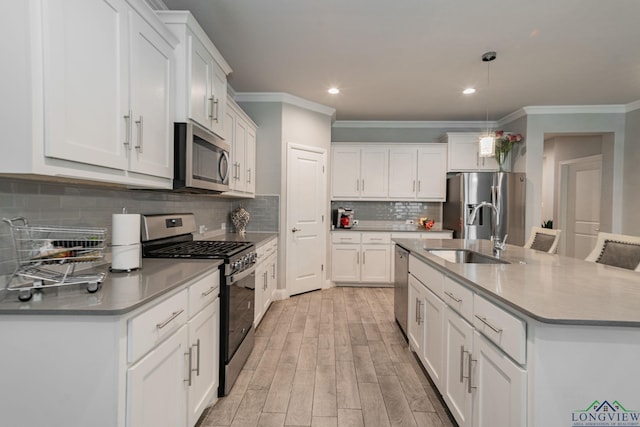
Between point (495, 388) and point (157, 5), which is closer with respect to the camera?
point (495, 388)

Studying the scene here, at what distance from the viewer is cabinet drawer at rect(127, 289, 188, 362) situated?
44.6 inches

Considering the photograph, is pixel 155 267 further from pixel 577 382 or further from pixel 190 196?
pixel 577 382

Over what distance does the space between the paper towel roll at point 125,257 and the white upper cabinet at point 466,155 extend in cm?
469

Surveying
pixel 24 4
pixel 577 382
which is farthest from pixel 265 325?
pixel 24 4

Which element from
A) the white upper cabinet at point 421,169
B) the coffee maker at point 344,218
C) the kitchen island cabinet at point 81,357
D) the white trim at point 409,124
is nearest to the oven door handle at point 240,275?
the kitchen island cabinet at point 81,357

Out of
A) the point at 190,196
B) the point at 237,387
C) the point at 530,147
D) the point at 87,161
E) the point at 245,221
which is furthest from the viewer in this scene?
the point at 530,147

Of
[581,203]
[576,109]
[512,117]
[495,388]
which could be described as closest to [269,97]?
[512,117]

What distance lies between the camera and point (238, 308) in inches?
88.8

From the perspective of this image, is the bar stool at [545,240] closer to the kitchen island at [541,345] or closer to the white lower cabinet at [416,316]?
the kitchen island at [541,345]

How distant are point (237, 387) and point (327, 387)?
0.61m

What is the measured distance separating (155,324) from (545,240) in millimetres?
3209

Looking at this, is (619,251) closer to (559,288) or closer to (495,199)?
(559,288)

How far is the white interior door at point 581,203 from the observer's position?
5391 millimetres

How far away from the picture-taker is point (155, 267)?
1.76 meters
